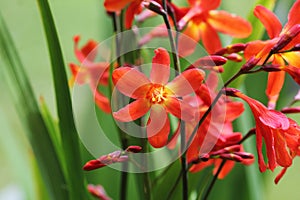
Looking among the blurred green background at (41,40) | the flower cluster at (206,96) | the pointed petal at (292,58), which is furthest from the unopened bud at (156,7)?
the blurred green background at (41,40)

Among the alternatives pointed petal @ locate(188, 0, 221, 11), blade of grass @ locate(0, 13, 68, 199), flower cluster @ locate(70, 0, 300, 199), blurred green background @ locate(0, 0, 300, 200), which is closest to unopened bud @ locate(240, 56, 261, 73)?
flower cluster @ locate(70, 0, 300, 199)

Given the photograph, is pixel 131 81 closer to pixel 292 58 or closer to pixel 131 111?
pixel 131 111

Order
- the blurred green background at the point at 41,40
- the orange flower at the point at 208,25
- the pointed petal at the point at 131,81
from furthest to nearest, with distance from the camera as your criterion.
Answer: the blurred green background at the point at 41,40, the orange flower at the point at 208,25, the pointed petal at the point at 131,81

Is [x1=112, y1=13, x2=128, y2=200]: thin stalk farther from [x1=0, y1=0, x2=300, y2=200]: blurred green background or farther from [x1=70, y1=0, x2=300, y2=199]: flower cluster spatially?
[x1=0, y1=0, x2=300, y2=200]: blurred green background

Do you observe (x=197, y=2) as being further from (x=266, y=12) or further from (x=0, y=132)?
(x=0, y=132)

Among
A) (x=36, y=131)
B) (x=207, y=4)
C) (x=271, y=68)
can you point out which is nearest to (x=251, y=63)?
(x=271, y=68)

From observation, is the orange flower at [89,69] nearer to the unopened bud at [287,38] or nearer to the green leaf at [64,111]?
the green leaf at [64,111]
